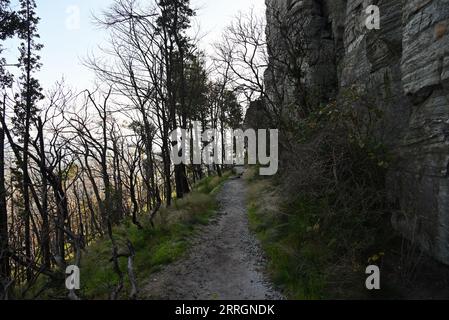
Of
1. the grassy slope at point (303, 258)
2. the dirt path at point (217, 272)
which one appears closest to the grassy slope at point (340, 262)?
the grassy slope at point (303, 258)

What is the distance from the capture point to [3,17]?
10945 mm

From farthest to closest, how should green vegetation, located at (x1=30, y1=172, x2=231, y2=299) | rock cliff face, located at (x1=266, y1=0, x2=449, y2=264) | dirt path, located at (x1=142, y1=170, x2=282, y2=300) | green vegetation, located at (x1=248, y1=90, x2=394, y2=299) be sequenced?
green vegetation, located at (x1=30, y1=172, x2=231, y2=299) → green vegetation, located at (x1=248, y1=90, x2=394, y2=299) → dirt path, located at (x1=142, y1=170, x2=282, y2=300) → rock cliff face, located at (x1=266, y1=0, x2=449, y2=264)

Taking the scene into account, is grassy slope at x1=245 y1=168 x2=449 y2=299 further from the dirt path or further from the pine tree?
the pine tree

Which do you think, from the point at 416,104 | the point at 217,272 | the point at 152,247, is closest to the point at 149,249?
the point at 152,247

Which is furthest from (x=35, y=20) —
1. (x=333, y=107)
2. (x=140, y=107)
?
(x=333, y=107)

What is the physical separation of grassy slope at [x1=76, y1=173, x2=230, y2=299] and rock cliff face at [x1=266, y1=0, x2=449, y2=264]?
606cm

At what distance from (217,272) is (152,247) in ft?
9.32

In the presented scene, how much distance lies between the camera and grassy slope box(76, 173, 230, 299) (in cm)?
760

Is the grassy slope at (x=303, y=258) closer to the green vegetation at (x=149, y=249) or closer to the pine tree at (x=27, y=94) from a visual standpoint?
the green vegetation at (x=149, y=249)

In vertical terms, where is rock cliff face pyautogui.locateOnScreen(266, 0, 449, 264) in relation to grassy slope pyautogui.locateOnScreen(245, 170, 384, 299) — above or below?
above

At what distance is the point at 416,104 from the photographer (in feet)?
22.8

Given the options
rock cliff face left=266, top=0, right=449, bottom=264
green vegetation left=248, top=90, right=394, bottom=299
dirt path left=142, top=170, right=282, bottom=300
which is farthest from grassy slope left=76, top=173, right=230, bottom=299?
rock cliff face left=266, top=0, right=449, bottom=264

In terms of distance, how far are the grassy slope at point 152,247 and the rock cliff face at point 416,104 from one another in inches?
239
